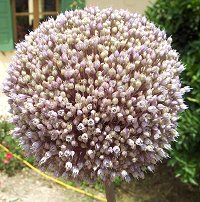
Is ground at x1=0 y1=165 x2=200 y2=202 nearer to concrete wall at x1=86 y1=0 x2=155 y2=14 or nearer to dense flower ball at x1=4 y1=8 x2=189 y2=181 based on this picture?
concrete wall at x1=86 y1=0 x2=155 y2=14

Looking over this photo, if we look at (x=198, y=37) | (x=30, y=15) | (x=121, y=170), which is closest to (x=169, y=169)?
(x=198, y=37)

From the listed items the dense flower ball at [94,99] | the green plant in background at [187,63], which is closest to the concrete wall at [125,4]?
the green plant in background at [187,63]

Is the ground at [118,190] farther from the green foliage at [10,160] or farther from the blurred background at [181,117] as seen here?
the green foliage at [10,160]

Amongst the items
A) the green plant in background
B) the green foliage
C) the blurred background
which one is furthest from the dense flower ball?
the green foliage

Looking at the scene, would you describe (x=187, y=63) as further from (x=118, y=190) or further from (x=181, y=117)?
(x=118, y=190)

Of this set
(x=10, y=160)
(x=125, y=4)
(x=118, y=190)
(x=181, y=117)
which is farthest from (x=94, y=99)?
(x=125, y=4)

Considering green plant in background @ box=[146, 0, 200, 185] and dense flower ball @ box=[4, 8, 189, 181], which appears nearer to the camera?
dense flower ball @ box=[4, 8, 189, 181]
